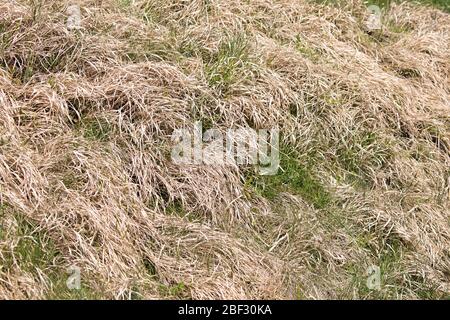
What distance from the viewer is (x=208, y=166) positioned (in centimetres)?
608

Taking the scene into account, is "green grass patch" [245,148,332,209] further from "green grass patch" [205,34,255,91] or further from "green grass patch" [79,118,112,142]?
"green grass patch" [79,118,112,142]

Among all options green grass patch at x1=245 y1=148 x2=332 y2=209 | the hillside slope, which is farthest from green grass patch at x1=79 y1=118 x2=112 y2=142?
green grass patch at x1=245 y1=148 x2=332 y2=209

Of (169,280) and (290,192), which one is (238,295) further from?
(290,192)

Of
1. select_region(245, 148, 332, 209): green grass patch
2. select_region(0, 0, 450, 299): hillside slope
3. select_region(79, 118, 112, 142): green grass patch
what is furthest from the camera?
select_region(245, 148, 332, 209): green grass patch

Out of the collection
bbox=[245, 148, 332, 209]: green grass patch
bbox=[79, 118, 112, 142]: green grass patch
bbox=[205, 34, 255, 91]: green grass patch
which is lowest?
bbox=[245, 148, 332, 209]: green grass patch

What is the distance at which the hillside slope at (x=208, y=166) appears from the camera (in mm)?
5410

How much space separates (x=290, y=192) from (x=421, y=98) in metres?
1.81

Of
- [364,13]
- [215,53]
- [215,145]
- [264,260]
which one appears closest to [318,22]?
[364,13]

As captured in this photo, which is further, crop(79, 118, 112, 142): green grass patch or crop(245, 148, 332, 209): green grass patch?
crop(245, 148, 332, 209): green grass patch

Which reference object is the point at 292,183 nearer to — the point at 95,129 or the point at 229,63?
the point at 229,63

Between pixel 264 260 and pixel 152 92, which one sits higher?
pixel 152 92

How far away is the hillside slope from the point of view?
17.7ft
